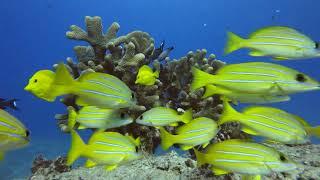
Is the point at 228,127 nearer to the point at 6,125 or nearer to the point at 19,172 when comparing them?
the point at 6,125

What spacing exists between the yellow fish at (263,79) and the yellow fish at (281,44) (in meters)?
0.27

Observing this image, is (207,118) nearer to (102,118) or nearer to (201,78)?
(201,78)

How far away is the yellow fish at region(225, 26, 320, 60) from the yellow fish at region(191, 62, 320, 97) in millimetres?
266

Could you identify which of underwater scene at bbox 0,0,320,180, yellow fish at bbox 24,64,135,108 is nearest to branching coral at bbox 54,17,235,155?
underwater scene at bbox 0,0,320,180

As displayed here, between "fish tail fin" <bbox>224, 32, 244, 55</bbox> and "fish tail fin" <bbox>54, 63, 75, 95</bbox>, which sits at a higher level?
"fish tail fin" <bbox>224, 32, 244, 55</bbox>

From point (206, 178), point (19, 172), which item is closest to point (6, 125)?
point (206, 178)

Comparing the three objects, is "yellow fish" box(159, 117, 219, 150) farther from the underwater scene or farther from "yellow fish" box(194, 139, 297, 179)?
"yellow fish" box(194, 139, 297, 179)

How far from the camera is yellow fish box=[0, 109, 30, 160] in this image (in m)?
2.73

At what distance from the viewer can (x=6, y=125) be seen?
8.98 feet

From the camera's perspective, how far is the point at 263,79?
9.87ft

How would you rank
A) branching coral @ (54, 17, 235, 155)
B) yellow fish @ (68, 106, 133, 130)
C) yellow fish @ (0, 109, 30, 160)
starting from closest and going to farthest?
yellow fish @ (0, 109, 30, 160) → yellow fish @ (68, 106, 133, 130) → branching coral @ (54, 17, 235, 155)

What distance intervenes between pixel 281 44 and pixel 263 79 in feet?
1.53

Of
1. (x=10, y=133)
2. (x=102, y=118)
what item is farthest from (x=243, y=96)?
(x=10, y=133)

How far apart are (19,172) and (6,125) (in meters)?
15.4
